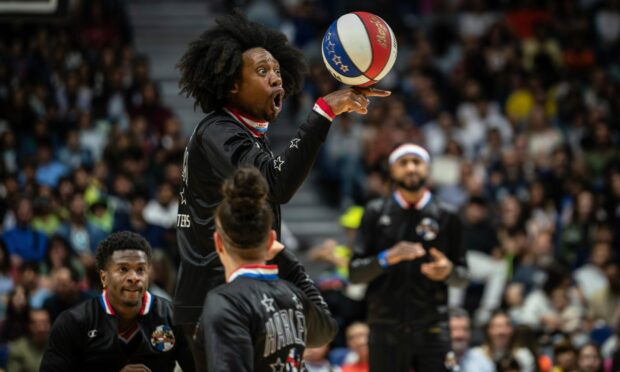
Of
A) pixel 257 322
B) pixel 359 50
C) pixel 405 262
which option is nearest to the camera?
pixel 257 322

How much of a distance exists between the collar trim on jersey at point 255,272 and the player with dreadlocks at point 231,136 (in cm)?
40

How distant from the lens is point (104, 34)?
1617 centimetres

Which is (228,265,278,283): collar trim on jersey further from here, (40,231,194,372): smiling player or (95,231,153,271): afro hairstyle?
(95,231,153,271): afro hairstyle

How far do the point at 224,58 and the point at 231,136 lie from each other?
0.43 m

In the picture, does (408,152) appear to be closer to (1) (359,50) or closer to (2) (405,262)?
(2) (405,262)

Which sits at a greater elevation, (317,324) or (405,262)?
(317,324)

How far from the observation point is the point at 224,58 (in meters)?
5.14

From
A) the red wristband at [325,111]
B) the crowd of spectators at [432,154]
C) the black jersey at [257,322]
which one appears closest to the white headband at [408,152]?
the crowd of spectators at [432,154]

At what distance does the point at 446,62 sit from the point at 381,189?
15.7ft

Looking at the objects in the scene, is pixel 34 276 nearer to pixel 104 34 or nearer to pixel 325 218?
pixel 325 218

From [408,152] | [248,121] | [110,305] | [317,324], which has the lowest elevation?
[110,305]

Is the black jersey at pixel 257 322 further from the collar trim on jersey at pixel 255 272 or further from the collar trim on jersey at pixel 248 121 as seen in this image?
the collar trim on jersey at pixel 248 121

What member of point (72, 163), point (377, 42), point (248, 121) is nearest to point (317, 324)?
point (248, 121)

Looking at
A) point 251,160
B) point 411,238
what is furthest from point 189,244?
point 411,238
